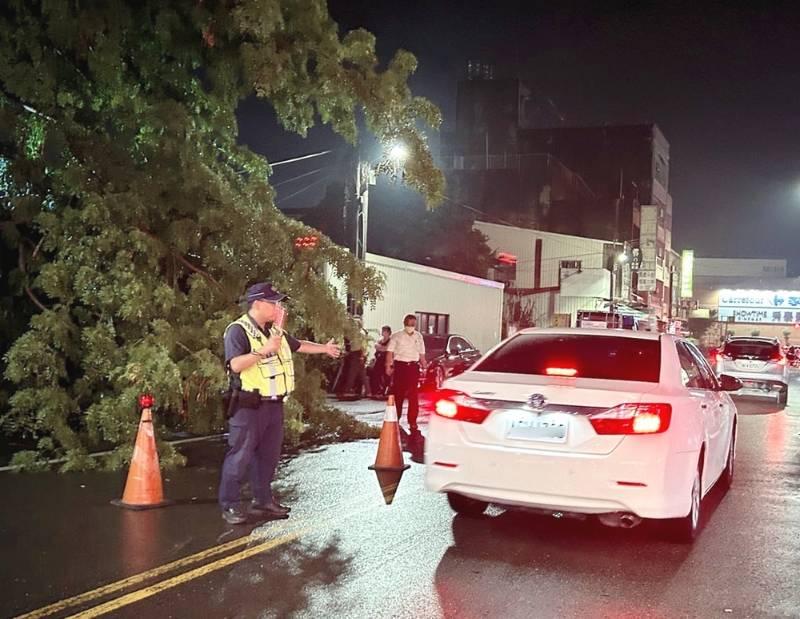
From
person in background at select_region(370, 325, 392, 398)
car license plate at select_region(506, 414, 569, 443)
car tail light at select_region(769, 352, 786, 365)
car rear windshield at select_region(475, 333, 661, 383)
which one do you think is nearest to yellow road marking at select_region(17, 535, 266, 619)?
car license plate at select_region(506, 414, 569, 443)

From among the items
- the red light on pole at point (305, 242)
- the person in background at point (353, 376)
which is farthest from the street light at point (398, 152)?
the person in background at point (353, 376)

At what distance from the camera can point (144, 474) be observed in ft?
22.3

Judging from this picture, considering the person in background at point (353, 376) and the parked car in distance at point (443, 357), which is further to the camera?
the parked car in distance at point (443, 357)

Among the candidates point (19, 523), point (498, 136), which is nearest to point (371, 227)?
point (498, 136)

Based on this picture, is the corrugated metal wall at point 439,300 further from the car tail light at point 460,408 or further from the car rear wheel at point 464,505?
the car tail light at point 460,408

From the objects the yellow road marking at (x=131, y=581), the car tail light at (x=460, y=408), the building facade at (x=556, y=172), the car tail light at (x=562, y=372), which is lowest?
Answer: the yellow road marking at (x=131, y=581)

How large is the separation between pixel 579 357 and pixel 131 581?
3.59m

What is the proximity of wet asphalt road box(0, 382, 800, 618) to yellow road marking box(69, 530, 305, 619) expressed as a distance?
2cm

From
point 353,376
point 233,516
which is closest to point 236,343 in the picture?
point 233,516

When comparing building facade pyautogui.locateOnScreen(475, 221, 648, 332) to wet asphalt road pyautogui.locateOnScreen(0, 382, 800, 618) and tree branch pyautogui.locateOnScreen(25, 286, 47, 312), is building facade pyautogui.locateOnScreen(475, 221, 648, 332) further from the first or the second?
wet asphalt road pyautogui.locateOnScreen(0, 382, 800, 618)

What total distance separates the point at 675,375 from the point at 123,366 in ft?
18.1

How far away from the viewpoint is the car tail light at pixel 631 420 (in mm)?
5484

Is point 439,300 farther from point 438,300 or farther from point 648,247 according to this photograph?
point 648,247

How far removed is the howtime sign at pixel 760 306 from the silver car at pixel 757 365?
55315mm
